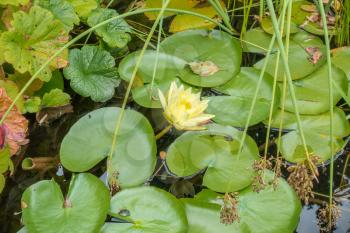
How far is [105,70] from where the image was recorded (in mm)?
1780

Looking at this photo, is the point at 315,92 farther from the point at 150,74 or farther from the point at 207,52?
the point at 150,74

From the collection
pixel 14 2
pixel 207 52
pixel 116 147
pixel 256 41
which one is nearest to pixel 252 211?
pixel 116 147

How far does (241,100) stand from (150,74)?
341mm

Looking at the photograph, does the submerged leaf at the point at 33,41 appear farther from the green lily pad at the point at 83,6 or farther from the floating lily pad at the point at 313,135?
the floating lily pad at the point at 313,135

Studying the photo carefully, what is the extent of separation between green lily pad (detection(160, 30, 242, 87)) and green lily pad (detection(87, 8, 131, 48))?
0.53ft

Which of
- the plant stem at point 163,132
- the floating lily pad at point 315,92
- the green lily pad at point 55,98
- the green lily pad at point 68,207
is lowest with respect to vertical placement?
the green lily pad at point 68,207

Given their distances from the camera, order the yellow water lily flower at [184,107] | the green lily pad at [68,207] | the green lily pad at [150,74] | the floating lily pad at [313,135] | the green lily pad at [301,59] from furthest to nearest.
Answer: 1. the green lily pad at [301,59]
2. the green lily pad at [150,74]
3. the floating lily pad at [313,135]
4. the yellow water lily flower at [184,107]
5. the green lily pad at [68,207]

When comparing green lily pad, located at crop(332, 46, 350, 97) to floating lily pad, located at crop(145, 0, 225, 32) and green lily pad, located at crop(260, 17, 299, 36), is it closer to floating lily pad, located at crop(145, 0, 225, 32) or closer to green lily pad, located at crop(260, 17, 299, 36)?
green lily pad, located at crop(260, 17, 299, 36)

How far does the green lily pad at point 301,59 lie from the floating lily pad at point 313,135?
20 centimetres

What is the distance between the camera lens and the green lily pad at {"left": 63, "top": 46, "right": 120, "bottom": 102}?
1735 millimetres

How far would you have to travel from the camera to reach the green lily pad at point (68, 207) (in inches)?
51.2

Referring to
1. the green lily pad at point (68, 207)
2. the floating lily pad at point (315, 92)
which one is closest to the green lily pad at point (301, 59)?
the floating lily pad at point (315, 92)

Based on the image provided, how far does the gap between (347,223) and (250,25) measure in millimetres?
1026

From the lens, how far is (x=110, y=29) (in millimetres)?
1838
